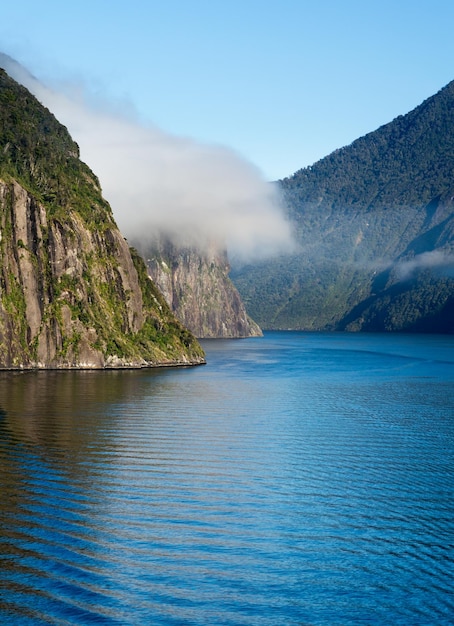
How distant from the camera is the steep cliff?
14750 cm

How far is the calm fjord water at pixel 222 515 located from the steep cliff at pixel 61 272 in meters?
48.8

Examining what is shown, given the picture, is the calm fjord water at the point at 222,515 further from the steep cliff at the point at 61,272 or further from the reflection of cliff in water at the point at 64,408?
the steep cliff at the point at 61,272

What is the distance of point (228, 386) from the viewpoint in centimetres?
Result: 13462

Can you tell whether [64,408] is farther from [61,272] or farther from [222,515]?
[61,272]

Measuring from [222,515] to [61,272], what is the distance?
113m

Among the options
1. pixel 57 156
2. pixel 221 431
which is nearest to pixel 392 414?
pixel 221 431

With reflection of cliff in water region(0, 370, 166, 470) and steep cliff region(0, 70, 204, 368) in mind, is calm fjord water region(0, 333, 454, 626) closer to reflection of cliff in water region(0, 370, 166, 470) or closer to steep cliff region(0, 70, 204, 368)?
reflection of cliff in water region(0, 370, 166, 470)

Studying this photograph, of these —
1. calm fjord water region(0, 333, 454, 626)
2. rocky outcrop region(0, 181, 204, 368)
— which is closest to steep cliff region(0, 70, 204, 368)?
rocky outcrop region(0, 181, 204, 368)

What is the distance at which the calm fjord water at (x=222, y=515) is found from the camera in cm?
3644

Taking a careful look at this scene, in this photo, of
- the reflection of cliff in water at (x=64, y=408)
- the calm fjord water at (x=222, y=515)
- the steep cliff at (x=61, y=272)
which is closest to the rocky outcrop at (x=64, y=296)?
the steep cliff at (x=61, y=272)

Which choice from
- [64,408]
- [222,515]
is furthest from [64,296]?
[222,515]

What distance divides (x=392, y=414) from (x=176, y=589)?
66.7 metres

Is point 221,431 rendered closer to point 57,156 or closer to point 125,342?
point 125,342

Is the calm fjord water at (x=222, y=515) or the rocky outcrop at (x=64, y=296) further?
the rocky outcrop at (x=64, y=296)
